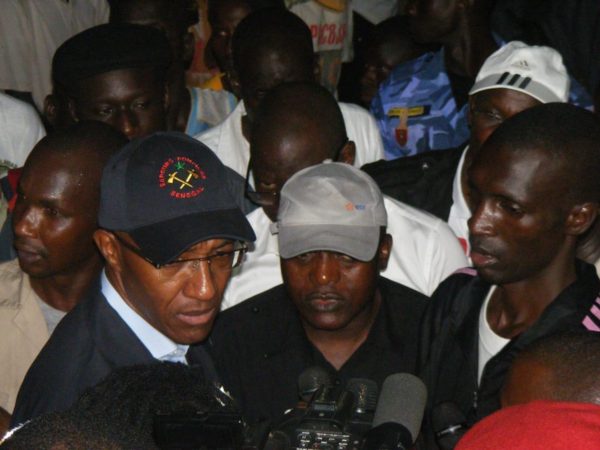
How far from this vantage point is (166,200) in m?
2.34

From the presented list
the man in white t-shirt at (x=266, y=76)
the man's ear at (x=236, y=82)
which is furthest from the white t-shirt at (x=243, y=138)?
the man's ear at (x=236, y=82)

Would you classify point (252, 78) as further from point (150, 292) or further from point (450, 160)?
point (150, 292)

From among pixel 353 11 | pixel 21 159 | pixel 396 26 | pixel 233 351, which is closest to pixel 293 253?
pixel 233 351

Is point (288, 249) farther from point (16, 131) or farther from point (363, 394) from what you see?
point (16, 131)

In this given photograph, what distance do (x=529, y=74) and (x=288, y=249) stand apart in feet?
4.39

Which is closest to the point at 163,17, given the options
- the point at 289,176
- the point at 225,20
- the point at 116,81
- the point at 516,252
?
the point at 225,20

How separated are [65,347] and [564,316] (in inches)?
55.2

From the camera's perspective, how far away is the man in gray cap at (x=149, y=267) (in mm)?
2303

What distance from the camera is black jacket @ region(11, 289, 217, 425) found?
224 cm

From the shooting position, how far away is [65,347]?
231cm

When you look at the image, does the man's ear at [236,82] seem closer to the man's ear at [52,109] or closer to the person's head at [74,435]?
the man's ear at [52,109]

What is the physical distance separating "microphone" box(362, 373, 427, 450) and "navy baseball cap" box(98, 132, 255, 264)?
61 centimetres

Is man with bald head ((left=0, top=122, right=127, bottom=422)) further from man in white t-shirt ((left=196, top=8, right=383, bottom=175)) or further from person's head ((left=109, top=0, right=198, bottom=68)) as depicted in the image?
person's head ((left=109, top=0, right=198, bottom=68))

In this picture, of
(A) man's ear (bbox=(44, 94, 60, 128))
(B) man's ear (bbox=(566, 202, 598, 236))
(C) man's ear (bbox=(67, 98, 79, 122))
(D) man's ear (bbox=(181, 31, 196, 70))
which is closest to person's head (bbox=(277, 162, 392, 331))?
(B) man's ear (bbox=(566, 202, 598, 236))
